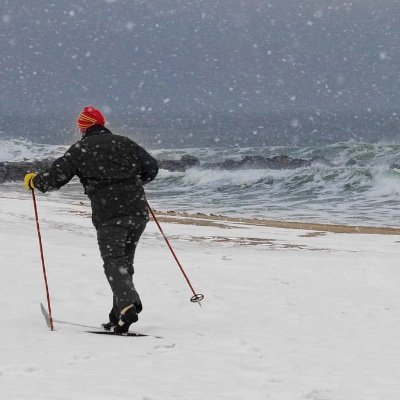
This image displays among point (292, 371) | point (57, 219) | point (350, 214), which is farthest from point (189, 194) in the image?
point (292, 371)

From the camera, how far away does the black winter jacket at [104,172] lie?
5316mm

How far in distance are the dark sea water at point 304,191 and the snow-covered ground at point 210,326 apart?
12785 mm

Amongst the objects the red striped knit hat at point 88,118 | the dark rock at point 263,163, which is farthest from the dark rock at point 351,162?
the red striped knit hat at point 88,118

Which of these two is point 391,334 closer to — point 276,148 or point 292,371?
point 292,371

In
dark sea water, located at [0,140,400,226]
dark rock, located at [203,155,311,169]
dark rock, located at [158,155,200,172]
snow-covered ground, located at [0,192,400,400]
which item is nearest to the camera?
snow-covered ground, located at [0,192,400,400]

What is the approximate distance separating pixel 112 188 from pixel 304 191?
95.0 feet

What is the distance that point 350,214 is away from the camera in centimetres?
2472

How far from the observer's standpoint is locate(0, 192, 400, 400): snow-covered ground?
13.0 ft

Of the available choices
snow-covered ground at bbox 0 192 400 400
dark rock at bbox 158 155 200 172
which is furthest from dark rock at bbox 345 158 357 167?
snow-covered ground at bbox 0 192 400 400

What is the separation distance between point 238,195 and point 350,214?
10648mm

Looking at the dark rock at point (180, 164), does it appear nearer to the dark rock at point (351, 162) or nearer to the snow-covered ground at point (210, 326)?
the dark rock at point (351, 162)

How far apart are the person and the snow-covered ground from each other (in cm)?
44

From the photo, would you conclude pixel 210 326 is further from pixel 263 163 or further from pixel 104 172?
pixel 263 163

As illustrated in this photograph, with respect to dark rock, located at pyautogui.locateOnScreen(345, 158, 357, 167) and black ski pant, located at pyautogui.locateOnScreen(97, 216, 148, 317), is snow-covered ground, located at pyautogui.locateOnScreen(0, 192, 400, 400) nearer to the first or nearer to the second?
black ski pant, located at pyautogui.locateOnScreen(97, 216, 148, 317)
